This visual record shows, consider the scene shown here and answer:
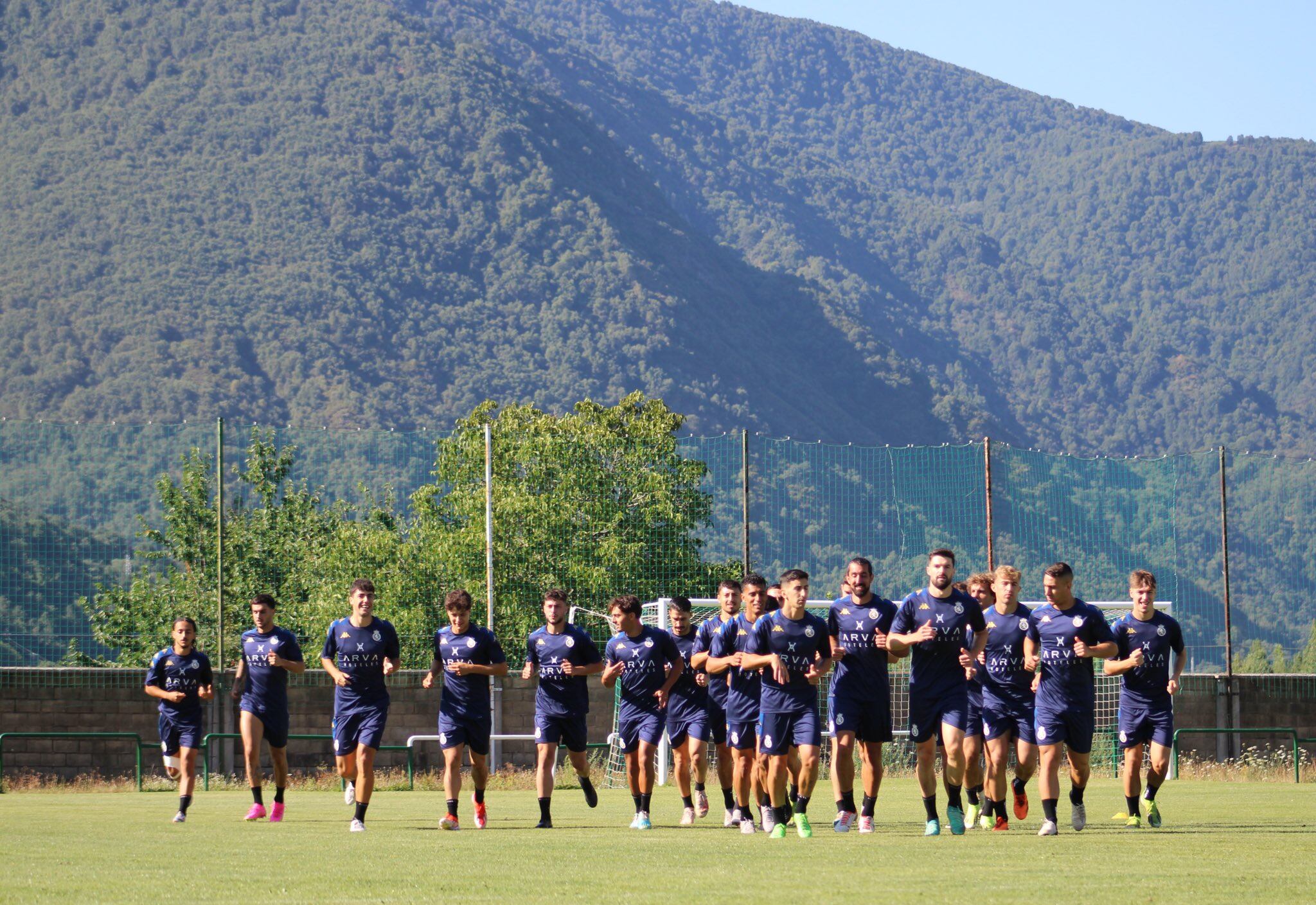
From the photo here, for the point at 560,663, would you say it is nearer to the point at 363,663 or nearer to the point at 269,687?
the point at 363,663

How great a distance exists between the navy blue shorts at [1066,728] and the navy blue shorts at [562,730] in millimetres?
3763

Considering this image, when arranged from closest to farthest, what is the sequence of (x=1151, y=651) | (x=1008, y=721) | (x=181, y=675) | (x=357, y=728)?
(x=1008, y=721), (x=1151, y=651), (x=357, y=728), (x=181, y=675)

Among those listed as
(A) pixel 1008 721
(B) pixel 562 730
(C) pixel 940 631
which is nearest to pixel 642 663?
(B) pixel 562 730

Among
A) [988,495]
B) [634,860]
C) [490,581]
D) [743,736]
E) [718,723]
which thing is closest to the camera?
[634,860]

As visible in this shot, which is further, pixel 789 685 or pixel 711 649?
pixel 711 649

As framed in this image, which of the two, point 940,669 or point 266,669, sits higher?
point 940,669

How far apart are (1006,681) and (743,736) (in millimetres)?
2092

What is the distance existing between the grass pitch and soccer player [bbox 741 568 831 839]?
1.31ft

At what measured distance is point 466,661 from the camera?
15.7 metres

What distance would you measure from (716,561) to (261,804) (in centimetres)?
1253

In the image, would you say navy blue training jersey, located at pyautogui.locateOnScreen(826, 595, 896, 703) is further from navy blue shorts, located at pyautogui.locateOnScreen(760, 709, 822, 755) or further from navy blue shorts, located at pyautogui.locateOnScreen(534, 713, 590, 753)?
navy blue shorts, located at pyautogui.locateOnScreen(534, 713, 590, 753)

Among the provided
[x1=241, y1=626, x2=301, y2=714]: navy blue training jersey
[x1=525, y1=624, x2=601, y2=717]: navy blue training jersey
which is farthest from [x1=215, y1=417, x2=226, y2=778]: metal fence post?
[x1=525, y1=624, x2=601, y2=717]: navy blue training jersey

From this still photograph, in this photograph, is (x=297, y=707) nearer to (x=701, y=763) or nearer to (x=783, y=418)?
(x=701, y=763)

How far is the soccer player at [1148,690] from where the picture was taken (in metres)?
15.1
